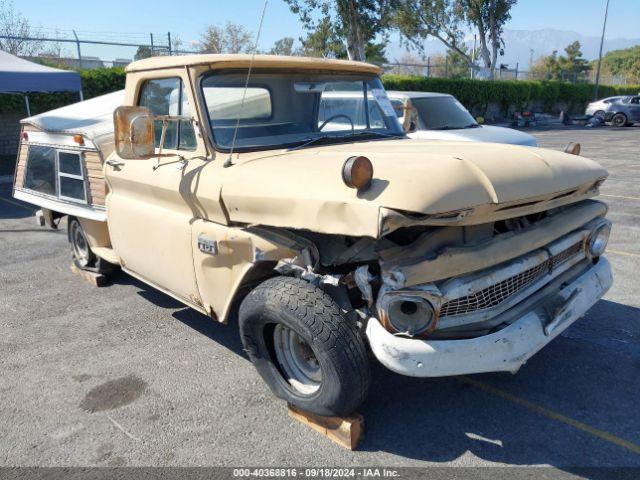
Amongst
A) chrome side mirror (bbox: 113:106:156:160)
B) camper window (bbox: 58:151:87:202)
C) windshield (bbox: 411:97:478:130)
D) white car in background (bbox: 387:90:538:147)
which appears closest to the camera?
chrome side mirror (bbox: 113:106:156:160)

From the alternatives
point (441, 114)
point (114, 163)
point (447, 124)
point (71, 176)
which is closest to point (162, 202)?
point (114, 163)

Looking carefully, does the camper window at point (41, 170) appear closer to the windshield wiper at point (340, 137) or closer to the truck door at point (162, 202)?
the truck door at point (162, 202)

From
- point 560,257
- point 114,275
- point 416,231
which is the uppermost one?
point 416,231

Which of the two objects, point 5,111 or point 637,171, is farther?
point 5,111

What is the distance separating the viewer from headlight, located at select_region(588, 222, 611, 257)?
3.76 m

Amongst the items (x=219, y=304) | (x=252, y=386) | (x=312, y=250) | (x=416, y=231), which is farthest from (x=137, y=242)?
(x=416, y=231)

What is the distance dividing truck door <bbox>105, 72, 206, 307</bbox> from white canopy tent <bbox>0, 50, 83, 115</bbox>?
299 inches

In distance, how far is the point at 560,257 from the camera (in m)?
3.54

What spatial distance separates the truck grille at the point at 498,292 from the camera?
2896mm

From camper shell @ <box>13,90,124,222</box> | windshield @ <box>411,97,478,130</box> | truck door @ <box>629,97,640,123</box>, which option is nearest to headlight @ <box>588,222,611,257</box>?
camper shell @ <box>13,90,124,222</box>

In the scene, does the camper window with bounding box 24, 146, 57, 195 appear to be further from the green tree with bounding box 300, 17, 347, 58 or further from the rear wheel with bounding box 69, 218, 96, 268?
the green tree with bounding box 300, 17, 347, 58

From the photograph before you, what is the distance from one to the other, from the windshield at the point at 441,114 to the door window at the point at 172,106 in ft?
21.1

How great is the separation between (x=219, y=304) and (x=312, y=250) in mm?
795

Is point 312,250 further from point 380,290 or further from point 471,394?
point 471,394
